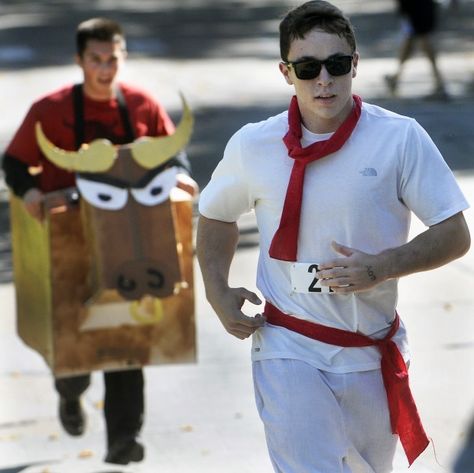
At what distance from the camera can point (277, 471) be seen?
14.0 ft

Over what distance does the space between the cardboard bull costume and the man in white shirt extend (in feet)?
5.11

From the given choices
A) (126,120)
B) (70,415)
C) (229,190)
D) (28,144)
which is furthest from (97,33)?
(229,190)

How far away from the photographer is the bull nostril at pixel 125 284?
5875 millimetres

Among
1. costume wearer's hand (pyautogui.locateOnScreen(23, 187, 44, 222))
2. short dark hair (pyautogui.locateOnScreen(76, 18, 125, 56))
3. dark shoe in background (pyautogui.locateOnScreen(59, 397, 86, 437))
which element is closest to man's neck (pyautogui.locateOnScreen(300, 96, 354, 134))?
costume wearer's hand (pyautogui.locateOnScreen(23, 187, 44, 222))

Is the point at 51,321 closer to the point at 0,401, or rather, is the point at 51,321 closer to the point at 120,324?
the point at 120,324

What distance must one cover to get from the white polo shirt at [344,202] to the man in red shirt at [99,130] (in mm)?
1904

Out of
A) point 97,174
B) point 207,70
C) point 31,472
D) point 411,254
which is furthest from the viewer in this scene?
point 207,70

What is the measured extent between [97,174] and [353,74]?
1.92 metres

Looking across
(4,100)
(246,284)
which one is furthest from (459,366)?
(4,100)

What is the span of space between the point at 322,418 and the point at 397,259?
517mm

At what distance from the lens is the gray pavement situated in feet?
21.6

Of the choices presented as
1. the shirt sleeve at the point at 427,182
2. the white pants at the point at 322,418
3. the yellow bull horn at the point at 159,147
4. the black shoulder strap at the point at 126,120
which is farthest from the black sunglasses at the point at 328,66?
the black shoulder strap at the point at 126,120

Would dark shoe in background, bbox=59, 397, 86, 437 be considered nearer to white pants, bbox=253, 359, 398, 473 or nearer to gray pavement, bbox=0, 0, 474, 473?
gray pavement, bbox=0, 0, 474, 473

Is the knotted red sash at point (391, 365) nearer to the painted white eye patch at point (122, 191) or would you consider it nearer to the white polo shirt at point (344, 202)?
the white polo shirt at point (344, 202)
